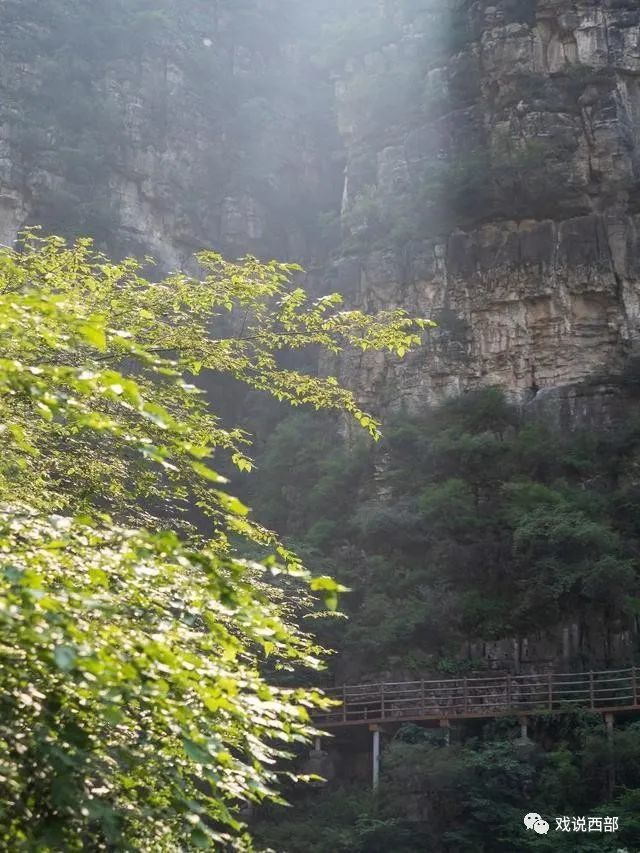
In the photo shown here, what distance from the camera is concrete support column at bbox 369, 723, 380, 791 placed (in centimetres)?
1688

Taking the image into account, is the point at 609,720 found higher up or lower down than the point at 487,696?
lower down

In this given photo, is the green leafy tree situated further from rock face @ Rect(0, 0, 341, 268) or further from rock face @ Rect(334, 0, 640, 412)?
rock face @ Rect(0, 0, 341, 268)

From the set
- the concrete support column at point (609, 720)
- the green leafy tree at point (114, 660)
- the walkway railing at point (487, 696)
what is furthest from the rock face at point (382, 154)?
the green leafy tree at point (114, 660)

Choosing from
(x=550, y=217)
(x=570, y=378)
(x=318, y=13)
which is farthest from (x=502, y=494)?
(x=318, y=13)

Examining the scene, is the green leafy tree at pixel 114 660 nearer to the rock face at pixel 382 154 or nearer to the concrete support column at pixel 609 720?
the concrete support column at pixel 609 720

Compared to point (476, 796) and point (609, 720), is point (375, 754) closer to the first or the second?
point (476, 796)

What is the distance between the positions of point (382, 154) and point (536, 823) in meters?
22.0

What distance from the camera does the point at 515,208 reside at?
1056 inches

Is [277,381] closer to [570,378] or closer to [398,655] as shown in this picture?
[398,655]

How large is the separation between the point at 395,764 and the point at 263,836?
242 centimetres

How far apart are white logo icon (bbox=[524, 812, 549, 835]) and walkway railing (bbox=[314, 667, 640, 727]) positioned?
2.83m

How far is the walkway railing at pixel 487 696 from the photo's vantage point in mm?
16812

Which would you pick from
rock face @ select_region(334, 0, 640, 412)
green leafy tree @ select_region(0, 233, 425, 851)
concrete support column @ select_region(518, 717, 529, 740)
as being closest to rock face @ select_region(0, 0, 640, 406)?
rock face @ select_region(334, 0, 640, 412)

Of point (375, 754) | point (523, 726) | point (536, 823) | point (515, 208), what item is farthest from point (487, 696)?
point (515, 208)
